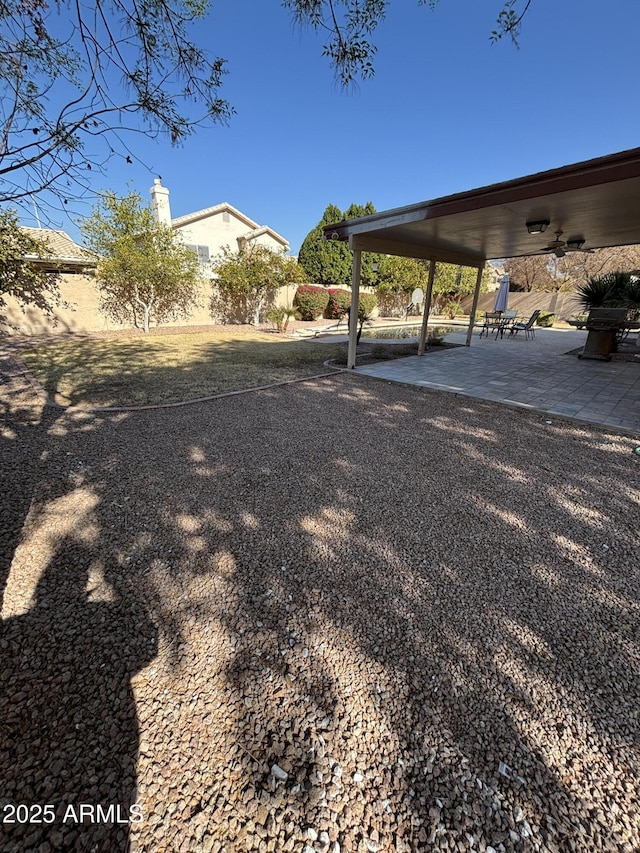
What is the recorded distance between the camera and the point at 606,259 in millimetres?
20812

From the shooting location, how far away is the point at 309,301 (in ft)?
58.1

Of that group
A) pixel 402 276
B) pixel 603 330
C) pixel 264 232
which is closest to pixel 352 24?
pixel 603 330

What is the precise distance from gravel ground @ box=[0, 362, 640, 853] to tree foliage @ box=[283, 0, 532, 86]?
299 centimetres

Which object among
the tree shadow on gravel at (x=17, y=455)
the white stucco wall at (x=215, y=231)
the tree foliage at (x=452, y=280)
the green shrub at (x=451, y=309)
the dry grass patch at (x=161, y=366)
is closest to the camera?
the tree shadow on gravel at (x=17, y=455)

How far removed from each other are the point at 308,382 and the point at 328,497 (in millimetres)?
3786

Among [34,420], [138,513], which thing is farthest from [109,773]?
[34,420]

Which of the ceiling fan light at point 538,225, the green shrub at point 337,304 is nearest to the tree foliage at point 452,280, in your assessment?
the green shrub at point 337,304

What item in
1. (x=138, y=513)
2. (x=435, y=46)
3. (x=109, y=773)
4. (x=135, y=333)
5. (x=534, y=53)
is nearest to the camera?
(x=109, y=773)

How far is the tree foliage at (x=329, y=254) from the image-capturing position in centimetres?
2648

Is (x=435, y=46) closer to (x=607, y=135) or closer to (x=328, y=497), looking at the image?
(x=607, y=135)

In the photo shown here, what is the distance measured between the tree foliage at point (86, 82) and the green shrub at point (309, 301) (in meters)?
15.4

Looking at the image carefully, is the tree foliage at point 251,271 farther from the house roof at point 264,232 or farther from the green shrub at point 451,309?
the green shrub at point 451,309

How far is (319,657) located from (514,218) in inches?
246

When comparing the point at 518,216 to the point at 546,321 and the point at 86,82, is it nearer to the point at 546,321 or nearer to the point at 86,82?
the point at 86,82
